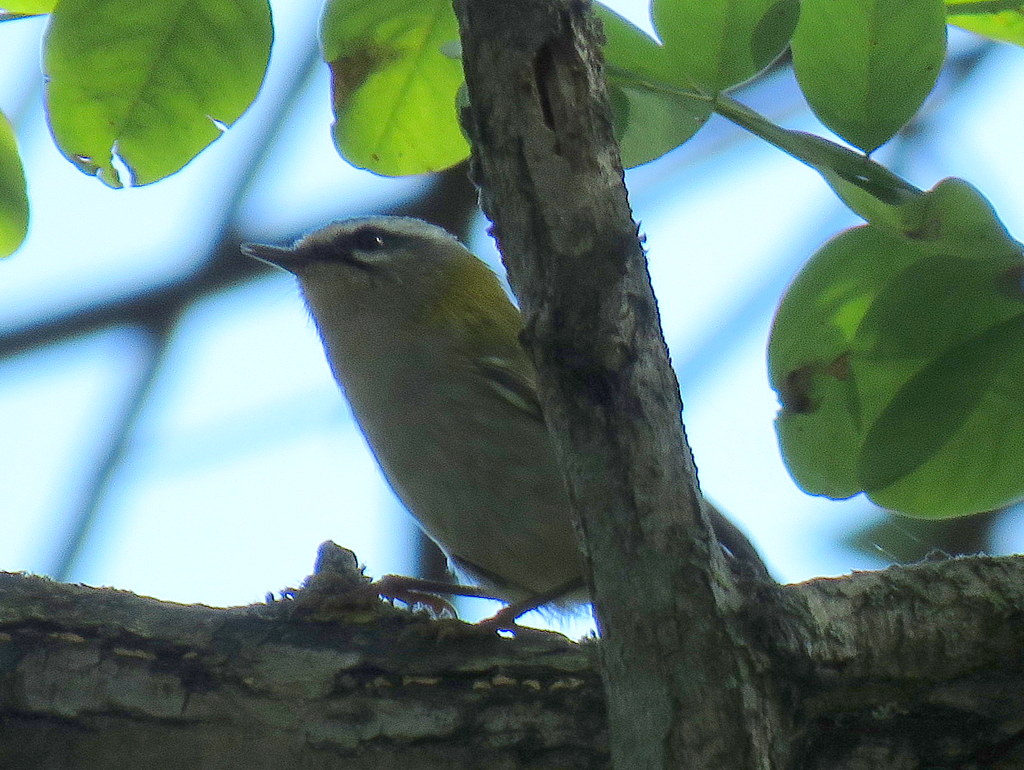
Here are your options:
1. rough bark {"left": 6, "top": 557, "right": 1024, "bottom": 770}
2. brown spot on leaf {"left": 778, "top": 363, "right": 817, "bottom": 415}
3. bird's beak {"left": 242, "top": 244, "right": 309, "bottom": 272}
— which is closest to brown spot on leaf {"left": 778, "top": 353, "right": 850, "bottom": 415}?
brown spot on leaf {"left": 778, "top": 363, "right": 817, "bottom": 415}

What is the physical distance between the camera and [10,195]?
260 centimetres

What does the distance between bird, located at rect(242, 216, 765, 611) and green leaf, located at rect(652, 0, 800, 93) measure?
1.43m

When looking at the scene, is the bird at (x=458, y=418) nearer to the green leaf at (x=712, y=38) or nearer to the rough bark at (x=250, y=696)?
the rough bark at (x=250, y=696)

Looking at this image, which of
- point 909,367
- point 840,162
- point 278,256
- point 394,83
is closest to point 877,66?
point 840,162

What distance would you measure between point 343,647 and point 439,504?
95 cm

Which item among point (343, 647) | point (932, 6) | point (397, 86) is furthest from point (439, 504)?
point (932, 6)

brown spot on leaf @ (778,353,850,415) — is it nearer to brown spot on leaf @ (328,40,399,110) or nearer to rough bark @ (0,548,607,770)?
rough bark @ (0,548,607,770)

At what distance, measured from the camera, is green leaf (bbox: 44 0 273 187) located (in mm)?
2430

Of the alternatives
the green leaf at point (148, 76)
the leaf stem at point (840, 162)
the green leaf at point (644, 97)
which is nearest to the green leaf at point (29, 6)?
the green leaf at point (148, 76)

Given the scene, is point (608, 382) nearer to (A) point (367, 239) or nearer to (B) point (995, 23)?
(B) point (995, 23)

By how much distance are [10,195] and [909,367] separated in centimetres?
199

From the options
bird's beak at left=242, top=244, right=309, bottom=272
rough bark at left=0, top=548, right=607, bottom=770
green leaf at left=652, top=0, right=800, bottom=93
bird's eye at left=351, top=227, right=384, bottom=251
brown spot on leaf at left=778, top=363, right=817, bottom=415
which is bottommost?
rough bark at left=0, top=548, right=607, bottom=770

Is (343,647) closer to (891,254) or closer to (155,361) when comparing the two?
(891,254)

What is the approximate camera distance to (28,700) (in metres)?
2.57
